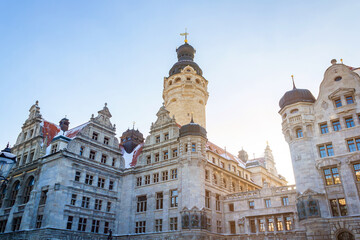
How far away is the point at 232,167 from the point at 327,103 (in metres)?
21.8

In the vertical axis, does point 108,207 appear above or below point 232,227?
above

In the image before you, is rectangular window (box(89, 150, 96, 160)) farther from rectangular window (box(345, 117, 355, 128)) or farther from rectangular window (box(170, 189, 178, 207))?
rectangular window (box(345, 117, 355, 128))

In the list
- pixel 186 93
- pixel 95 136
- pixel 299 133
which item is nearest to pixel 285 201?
pixel 299 133

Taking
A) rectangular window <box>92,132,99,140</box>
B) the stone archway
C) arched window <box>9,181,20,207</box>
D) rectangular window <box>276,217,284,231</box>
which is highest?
rectangular window <box>92,132,99,140</box>

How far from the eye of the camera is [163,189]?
42.7 metres

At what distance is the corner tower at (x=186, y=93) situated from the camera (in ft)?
201

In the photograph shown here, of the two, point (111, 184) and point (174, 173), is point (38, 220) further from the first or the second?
point (174, 173)

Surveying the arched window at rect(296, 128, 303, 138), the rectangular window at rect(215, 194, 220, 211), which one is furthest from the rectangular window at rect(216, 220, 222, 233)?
the arched window at rect(296, 128, 303, 138)

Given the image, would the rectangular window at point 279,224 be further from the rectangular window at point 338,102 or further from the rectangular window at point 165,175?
the rectangular window at point 165,175

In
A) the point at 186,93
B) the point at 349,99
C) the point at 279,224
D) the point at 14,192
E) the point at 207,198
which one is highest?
the point at 186,93

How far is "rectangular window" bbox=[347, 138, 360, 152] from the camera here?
31.9 meters

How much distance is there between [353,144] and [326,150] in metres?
2.71

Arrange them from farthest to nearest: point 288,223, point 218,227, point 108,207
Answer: point 108,207
point 218,227
point 288,223

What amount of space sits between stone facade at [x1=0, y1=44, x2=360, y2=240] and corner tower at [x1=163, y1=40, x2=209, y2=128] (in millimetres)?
12479
